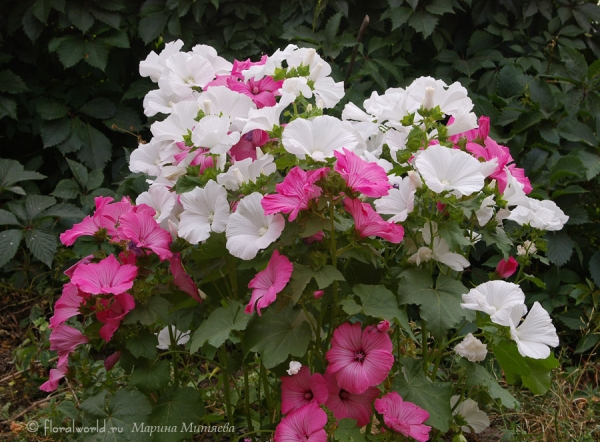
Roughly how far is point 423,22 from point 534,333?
1.57m

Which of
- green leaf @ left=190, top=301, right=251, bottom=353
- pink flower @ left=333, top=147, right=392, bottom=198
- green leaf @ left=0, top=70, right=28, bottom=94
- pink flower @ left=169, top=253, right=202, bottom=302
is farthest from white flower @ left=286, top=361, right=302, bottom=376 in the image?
green leaf @ left=0, top=70, right=28, bottom=94

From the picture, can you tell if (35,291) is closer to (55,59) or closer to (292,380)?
(55,59)

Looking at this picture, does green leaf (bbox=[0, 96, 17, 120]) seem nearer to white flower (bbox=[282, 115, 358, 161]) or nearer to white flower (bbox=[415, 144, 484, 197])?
white flower (bbox=[282, 115, 358, 161])

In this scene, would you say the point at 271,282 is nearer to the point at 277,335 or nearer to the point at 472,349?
the point at 277,335

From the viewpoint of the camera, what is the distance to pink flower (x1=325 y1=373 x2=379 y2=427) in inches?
44.7

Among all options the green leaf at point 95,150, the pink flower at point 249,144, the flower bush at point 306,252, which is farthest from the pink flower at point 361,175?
the green leaf at point 95,150

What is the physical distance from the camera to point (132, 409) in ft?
3.81

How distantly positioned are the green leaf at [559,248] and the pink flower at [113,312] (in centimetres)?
160

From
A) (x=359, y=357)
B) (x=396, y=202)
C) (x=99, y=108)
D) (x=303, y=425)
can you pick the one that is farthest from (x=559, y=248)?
(x=99, y=108)

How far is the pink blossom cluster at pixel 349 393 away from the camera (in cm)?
106

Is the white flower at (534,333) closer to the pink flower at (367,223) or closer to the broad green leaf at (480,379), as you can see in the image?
the broad green leaf at (480,379)

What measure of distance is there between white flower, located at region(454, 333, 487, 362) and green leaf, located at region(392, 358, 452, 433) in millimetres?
78

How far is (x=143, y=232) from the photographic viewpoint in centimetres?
114

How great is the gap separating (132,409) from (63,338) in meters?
0.19
